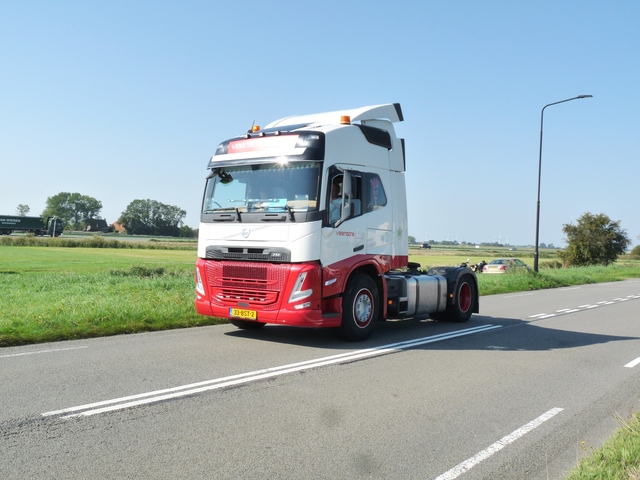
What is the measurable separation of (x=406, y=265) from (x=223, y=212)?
12.2 ft

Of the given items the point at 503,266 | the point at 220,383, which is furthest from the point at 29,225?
the point at 220,383

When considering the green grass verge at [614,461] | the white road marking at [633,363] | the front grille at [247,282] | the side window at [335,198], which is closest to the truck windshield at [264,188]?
the side window at [335,198]

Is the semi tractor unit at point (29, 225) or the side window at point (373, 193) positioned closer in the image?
the side window at point (373, 193)

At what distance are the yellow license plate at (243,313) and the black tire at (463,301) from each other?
507cm

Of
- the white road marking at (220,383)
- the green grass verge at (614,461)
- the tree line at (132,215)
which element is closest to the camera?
the green grass verge at (614,461)

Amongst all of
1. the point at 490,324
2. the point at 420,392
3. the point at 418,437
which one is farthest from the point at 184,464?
the point at 490,324

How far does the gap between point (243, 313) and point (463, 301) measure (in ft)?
18.9

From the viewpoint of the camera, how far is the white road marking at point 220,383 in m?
5.27

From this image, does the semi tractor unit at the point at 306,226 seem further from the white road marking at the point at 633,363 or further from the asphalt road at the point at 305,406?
the white road marking at the point at 633,363

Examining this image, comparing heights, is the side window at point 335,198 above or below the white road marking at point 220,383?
above

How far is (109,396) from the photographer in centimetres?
573

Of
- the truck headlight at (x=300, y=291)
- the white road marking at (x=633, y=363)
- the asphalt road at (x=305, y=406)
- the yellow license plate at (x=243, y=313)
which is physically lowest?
the asphalt road at (x=305, y=406)

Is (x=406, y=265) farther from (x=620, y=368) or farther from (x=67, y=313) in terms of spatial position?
(x=67, y=313)

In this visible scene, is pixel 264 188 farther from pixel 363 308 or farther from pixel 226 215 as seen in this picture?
pixel 363 308
